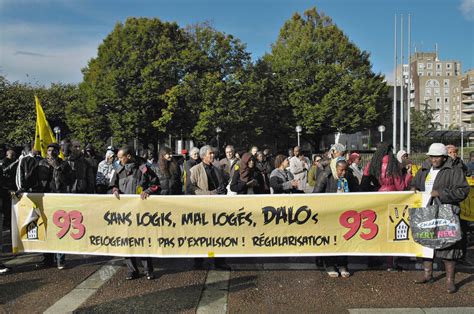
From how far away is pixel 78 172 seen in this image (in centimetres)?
655

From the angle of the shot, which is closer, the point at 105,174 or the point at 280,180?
the point at 280,180

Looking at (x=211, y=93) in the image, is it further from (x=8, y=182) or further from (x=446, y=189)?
(x=446, y=189)

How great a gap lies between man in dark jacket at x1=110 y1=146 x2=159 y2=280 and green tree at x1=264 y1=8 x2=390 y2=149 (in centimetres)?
3337

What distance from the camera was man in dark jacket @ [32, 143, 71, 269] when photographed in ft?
20.6

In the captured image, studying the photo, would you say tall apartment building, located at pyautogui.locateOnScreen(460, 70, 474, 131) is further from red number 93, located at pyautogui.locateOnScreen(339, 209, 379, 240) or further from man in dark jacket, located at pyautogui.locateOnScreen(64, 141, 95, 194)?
man in dark jacket, located at pyautogui.locateOnScreen(64, 141, 95, 194)

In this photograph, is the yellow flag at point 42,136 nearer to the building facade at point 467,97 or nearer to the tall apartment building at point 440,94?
the building facade at point 467,97

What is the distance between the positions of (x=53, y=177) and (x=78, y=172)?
0.37 metres

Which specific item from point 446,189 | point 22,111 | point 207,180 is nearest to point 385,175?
point 446,189

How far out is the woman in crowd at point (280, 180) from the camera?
806 centimetres

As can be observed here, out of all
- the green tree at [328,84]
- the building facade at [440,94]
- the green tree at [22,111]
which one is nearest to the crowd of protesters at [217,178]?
the green tree at [22,111]

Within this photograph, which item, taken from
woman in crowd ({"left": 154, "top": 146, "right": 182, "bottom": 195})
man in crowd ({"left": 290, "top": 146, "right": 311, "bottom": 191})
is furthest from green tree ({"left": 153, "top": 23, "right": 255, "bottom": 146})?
woman in crowd ({"left": 154, "top": 146, "right": 182, "bottom": 195})

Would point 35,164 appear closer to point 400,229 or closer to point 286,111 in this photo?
point 400,229

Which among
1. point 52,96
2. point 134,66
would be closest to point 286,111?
point 134,66

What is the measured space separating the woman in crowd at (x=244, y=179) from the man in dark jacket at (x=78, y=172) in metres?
2.34
